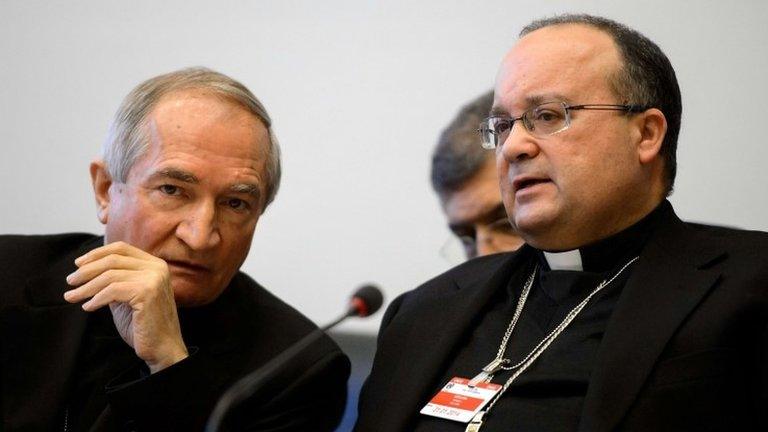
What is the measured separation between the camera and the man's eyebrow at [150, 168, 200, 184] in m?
2.46

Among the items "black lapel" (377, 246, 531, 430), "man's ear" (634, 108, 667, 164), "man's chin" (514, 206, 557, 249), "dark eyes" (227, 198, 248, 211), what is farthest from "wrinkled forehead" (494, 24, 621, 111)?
"dark eyes" (227, 198, 248, 211)

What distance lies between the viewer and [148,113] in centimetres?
258

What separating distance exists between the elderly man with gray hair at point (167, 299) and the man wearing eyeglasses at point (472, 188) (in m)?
0.90

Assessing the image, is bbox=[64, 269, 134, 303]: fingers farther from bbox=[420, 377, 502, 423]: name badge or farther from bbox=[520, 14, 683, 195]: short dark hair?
bbox=[520, 14, 683, 195]: short dark hair

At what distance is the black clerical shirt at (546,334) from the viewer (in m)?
2.16

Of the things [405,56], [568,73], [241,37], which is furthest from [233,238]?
[241,37]

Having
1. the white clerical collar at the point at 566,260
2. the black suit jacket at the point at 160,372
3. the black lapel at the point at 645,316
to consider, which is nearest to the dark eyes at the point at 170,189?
the black suit jacket at the point at 160,372

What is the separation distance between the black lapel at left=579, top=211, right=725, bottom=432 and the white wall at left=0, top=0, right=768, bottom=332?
Result: 1.13m

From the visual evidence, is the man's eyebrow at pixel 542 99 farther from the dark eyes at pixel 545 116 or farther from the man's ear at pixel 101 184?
the man's ear at pixel 101 184

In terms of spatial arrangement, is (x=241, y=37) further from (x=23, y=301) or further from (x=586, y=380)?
(x=586, y=380)

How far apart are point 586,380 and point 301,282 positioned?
6.12 feet

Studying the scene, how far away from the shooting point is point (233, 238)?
2545mm

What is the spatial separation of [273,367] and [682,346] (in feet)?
2.75

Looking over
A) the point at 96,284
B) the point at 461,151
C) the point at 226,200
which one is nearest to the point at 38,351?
the point at 96,284
